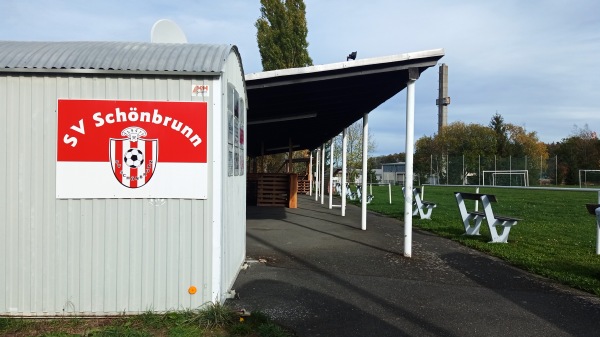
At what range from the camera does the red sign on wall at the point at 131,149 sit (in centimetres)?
499

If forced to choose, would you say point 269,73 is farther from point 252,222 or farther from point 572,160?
point 572,160

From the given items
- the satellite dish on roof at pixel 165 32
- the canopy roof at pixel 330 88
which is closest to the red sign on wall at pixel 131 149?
A: the satellite dish on roof at pixel 165 32

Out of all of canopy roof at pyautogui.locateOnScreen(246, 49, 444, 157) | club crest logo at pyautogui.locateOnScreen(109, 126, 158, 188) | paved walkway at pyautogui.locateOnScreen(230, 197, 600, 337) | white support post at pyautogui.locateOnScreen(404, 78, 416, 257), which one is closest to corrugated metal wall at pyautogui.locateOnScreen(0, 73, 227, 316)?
club crest logo at pyautogui.locateOnScreen(109, 126, 158, 188)

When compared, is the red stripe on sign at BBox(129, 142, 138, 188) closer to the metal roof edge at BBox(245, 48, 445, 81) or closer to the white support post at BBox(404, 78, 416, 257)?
the metal roof edge at BBox(245, 48, 445, 81)

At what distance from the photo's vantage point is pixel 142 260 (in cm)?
506

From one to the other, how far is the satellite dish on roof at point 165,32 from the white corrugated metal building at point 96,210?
1620 mm

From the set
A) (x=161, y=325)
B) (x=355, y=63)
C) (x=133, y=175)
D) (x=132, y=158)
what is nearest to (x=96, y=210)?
(x=133, y=175)

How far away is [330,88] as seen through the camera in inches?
361

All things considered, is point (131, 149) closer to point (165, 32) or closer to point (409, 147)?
point (165, 32)

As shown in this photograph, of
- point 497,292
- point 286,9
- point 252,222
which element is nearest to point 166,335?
point 497,292

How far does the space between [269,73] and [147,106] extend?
9.62ft

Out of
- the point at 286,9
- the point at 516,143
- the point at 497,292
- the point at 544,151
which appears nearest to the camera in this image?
the point at 497,292

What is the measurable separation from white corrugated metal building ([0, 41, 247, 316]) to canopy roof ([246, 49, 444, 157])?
8.94 ft

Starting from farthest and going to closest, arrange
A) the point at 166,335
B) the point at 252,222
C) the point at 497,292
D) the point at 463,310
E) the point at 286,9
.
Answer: the point at 286,9, the point at 252,222, the point at 497,292, the point at 463,310, the point at 166,335
